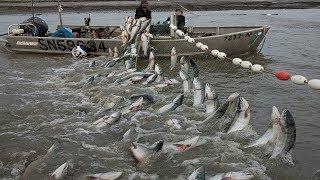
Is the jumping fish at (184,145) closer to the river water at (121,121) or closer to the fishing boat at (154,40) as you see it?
the river water at (121,121)

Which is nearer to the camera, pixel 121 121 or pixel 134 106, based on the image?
pixel 121 121

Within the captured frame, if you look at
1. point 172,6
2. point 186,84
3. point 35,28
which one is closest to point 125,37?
point 35,28

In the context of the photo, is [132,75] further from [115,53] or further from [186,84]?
[115,53]

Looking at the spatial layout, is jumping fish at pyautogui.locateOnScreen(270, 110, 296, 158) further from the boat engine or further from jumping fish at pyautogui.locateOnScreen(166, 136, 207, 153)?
the boat engine

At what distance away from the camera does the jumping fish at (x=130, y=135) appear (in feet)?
27.6

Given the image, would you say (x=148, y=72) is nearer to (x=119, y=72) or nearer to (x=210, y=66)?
(x=119, y=72)

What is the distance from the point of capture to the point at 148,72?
1322 cm

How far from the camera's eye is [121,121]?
31.0 feet

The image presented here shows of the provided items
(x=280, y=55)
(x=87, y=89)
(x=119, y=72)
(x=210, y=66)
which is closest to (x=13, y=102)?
(x=87, y=89)

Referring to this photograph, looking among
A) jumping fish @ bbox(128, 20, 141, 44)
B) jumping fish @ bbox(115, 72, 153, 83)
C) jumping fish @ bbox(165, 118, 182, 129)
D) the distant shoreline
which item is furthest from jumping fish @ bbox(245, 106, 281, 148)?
the distant shoreline

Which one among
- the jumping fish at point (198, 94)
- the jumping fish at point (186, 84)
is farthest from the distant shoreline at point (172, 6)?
the jumping fish at point (198, 94)

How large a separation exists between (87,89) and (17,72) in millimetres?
4442

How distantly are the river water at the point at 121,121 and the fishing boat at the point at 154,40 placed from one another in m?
0.82

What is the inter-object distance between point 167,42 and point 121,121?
7095 millimetres
